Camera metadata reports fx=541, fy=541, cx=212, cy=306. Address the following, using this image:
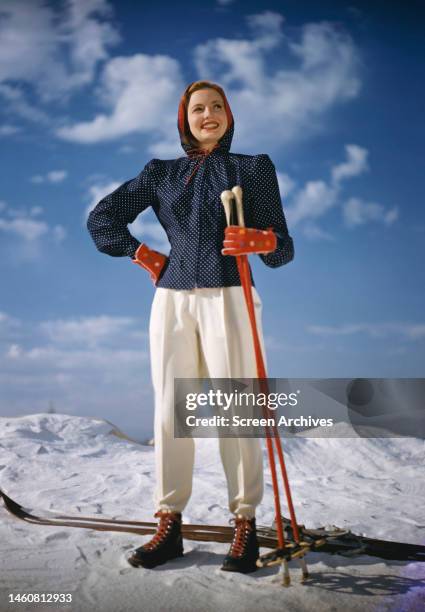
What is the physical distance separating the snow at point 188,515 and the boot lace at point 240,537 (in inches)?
4.1

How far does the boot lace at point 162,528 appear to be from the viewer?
7.77 feet

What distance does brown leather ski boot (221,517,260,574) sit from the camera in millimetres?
2238

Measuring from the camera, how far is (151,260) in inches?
103

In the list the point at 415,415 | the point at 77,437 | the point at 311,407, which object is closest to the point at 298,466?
the point at 311,407

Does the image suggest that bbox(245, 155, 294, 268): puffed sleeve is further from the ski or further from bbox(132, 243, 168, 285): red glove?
→ the ski

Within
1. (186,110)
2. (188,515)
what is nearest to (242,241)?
(186,110)

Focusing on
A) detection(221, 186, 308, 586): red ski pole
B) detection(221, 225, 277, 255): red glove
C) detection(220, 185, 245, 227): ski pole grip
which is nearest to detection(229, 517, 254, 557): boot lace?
detection(221, 186, 308, 586): red ski pole

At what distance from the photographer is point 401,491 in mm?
4109

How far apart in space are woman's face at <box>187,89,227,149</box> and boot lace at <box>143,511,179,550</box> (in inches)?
70.9

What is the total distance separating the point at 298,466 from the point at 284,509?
1.47m

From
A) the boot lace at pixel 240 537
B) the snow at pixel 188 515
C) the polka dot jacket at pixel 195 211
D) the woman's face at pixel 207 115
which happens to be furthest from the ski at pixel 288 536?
the woman's face at pixel 207 115

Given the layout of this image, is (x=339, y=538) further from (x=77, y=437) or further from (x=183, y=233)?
(x=77, y=437)

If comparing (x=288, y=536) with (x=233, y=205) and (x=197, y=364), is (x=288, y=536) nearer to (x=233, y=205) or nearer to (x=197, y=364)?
(x=197, y=364)

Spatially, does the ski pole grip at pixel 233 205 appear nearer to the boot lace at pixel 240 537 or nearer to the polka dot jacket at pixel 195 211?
the polka dot jacket at pixel 195 211
